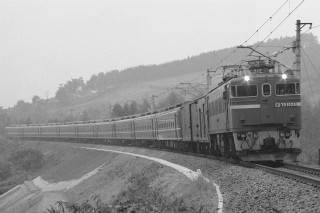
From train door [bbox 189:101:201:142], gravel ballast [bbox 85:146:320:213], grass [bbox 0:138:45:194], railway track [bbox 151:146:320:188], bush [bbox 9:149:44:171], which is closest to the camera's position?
gravel ballast [bbox 85:146:320:213]

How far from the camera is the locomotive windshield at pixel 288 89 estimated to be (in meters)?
20.0

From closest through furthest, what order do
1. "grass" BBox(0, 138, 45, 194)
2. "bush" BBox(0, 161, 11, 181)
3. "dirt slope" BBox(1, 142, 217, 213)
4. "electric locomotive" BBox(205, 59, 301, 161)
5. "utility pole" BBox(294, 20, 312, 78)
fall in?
"dirt slope" BBox(1, 142, 217, 213) → "electric locomotive" BBox(205, 59, 301, 161) → "utility pole" BBox(294, 20, 312, 78) → "grass" BBox(0, 138, 45, 194) → "bush" BBox(0, 161, 11, 181)

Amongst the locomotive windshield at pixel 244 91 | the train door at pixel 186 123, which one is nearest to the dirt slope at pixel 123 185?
the train door at pixel 186 123

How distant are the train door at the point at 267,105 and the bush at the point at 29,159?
60869mm

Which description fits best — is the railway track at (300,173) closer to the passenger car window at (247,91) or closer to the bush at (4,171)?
the passenger car window at (247,91)

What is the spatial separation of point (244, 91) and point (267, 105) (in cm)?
108

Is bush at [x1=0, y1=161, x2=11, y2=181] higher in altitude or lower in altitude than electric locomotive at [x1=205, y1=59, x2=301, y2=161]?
lower

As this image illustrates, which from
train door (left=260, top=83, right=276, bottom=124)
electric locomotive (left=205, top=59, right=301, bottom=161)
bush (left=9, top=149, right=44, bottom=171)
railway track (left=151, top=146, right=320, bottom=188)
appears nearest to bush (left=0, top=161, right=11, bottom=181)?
bush (left=9, top=149, right=44, bottom=171)

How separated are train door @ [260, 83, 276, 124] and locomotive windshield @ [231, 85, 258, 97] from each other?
0.35 meters

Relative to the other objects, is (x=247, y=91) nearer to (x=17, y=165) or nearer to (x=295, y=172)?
(x=295, y=172)

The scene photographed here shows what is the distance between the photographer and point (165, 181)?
19.8 metres

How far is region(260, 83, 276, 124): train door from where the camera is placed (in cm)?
1952

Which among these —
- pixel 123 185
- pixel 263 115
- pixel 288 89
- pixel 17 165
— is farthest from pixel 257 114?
pixel 17 165

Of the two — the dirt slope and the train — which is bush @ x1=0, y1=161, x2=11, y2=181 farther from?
the train
